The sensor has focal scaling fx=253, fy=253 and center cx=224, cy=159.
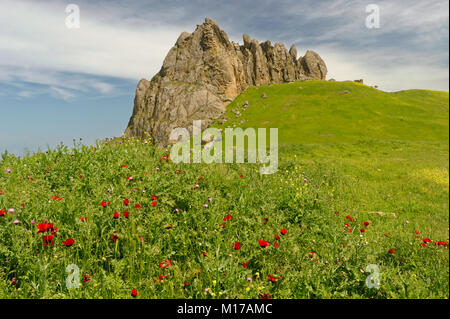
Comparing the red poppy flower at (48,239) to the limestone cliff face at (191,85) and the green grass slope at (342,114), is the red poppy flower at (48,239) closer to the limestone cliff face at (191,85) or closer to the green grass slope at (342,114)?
the green grass slope at (342,114)

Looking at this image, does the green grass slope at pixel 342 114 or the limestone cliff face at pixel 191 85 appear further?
the limestone cliff face at pixel 191 85

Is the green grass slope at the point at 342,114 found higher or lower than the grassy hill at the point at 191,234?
higher

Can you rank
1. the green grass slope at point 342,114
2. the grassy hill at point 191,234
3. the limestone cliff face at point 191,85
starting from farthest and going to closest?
the limestone cliff face at point 191,85 < the green grass slope at point 342,114 < the grassy hill at point 191,234

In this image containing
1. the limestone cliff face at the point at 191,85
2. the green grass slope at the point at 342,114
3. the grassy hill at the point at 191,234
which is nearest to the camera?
the grassy hill at the point at 191,234

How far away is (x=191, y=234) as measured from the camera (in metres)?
5.33

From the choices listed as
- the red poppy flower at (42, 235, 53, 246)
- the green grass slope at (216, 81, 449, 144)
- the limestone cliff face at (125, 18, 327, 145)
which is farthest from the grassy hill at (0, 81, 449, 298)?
the limestone cliff face at (125, 18, 327, 145)

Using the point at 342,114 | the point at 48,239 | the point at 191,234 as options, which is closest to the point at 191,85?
the point at 342,114

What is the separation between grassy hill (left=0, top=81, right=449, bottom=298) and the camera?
4008 millimetres

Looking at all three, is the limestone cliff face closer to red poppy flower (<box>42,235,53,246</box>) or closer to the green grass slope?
the green grass slope

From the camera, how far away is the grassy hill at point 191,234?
4.01 meters

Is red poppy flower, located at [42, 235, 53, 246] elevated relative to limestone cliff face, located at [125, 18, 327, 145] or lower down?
lower down

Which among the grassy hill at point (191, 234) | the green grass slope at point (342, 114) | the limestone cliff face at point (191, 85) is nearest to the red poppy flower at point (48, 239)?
the grassy hill at point (191, 234)

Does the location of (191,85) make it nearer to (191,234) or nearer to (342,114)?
(342,114)
